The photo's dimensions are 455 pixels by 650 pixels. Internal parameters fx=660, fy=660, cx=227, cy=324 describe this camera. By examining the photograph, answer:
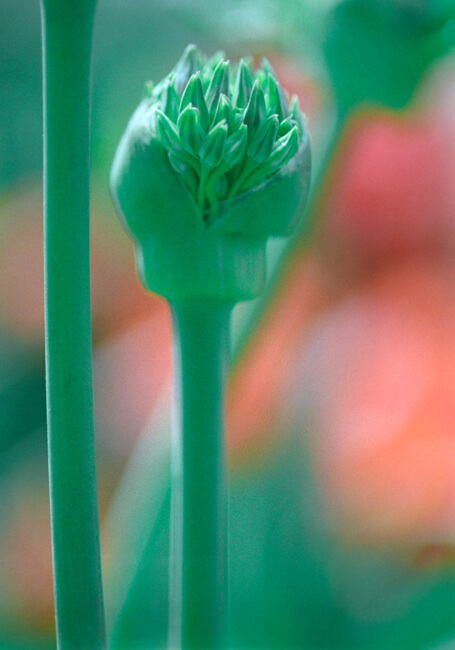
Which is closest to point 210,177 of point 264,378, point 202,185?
point 202,185

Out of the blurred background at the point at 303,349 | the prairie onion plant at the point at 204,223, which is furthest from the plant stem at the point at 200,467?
the blurred background at the point at 303,349

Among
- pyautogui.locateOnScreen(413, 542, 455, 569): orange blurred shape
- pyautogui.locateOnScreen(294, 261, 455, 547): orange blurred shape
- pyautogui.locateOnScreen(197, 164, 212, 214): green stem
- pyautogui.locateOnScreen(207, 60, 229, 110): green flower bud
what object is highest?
pyautogui.locateOnScreen(207, 60, 229, 110): green flower bud

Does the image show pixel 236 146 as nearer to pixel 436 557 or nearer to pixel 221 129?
pixel 221 129

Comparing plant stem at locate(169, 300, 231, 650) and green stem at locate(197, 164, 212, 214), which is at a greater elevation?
green stem at locate(197, 164, 212, 214)

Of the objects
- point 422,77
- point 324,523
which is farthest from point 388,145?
point 324,523

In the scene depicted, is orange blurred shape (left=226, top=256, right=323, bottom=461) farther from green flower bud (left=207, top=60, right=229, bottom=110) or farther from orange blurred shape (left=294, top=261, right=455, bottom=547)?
green flower bud (left=207, top=60, right=229, bottom=110)

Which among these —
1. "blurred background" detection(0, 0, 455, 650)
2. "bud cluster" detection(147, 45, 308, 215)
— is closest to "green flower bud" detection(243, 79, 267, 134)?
"bud cluster" detection(147, 45, 308, 215)

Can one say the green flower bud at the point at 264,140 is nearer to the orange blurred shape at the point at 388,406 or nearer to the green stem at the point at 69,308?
the green stem at the point at 69,308
